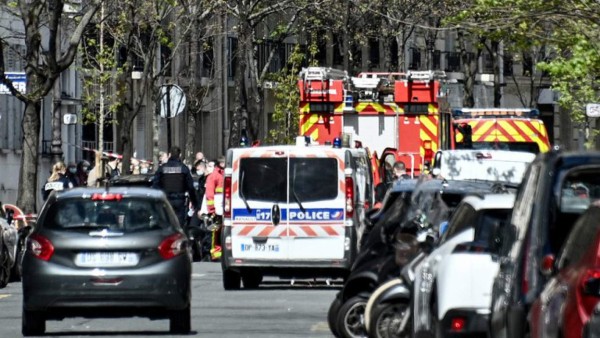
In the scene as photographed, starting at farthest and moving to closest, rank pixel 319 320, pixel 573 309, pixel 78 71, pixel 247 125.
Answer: pixel 78 71
pixel 247 125
pixel 319 320
pixel 573 309

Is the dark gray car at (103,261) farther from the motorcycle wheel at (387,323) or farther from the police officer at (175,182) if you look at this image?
the police officer at (175,182)

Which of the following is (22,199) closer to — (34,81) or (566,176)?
(34,81)

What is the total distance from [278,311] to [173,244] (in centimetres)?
327

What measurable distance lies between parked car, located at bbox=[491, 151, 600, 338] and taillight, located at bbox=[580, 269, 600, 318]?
1.67 meters

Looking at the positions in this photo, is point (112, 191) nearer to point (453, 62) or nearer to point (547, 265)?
point (547, 265)

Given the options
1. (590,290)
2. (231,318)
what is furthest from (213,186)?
(590,290)

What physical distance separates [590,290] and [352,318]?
8264mm

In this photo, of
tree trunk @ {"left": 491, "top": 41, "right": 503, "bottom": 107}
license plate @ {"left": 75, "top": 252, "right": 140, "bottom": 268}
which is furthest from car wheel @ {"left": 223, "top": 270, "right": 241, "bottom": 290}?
tree trunk @ {"left": 491, "top": 41, "right": 503, "bottom": 107}

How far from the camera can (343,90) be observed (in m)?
33.4

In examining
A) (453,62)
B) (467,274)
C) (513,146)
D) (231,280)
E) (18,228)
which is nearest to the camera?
(467,274)

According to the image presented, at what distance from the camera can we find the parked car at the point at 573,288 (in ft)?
29.6

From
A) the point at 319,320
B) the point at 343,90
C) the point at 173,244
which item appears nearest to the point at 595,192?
the point at 173,244

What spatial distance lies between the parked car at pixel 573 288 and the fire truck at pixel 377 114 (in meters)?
22.4

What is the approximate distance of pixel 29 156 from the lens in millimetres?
33906
